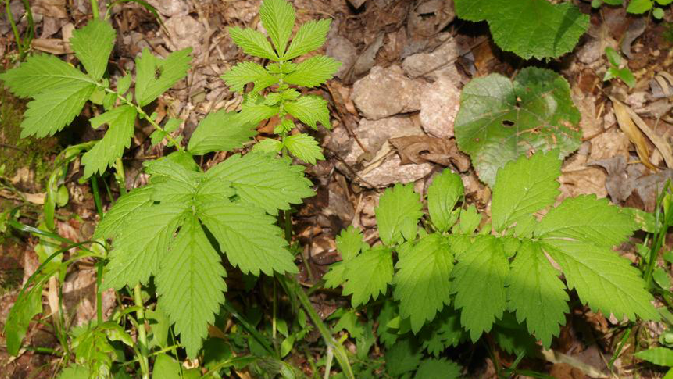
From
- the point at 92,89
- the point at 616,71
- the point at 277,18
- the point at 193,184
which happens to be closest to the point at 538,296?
the point at 193,184

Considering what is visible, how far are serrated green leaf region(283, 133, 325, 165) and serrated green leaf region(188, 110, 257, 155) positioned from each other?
0.68 ft

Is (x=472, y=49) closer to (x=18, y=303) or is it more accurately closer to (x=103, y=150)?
(x=103, y=150)

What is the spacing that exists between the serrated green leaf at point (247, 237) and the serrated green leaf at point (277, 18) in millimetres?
729

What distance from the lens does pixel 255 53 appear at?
209 centimetres

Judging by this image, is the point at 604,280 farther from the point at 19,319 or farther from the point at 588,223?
the point at 19,319

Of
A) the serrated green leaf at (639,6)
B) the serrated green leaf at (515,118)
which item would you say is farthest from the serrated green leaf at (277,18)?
the serrated green leaf at (639,6)

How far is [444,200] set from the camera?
2.16 m

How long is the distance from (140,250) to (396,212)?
3.50ft

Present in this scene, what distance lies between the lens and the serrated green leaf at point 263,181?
1.83 meters

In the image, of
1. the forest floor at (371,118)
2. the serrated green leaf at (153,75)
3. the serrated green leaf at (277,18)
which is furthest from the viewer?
the forest floor at (371,118)

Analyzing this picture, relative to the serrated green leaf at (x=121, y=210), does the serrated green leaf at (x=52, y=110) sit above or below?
above

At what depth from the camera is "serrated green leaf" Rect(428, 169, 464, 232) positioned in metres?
2.14

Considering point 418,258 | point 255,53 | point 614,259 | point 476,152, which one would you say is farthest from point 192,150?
point 614,259

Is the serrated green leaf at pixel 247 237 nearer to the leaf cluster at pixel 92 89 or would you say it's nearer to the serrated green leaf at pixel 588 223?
the leaf cluster at pixel 92 89
